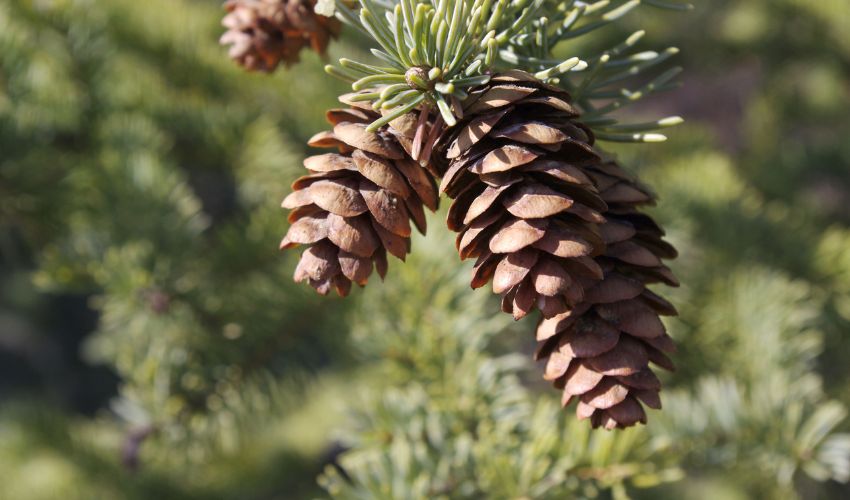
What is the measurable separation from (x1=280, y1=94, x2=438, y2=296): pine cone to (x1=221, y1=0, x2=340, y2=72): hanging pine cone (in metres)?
0.09

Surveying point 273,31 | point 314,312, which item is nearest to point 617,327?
point 273,31

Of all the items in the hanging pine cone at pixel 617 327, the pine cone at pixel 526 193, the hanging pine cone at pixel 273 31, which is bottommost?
the hanging pine cone at pixel 617 327

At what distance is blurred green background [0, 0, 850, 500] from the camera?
0.60 meters

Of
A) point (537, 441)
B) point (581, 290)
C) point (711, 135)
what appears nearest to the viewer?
point (581, 290)

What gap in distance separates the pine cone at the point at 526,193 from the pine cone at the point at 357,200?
2 cm

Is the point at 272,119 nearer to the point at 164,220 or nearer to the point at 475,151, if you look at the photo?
the point at 164,220

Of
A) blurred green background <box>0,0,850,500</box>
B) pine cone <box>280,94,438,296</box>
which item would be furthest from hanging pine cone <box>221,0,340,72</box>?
blurred green background <box>0,0,850,500</box>

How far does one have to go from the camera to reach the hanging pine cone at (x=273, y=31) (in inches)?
16.5

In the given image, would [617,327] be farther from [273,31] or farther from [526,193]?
[273,31]

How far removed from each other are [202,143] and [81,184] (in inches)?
5.9

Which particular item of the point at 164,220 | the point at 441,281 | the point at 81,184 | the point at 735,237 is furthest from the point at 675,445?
the point at 81,184

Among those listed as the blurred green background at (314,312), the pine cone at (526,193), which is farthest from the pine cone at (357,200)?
the blurred green background at (314,312)

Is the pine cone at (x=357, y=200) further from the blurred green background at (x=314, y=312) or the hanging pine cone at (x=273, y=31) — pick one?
the blurred green background at (x=314, y=312)

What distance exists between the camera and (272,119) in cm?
91
